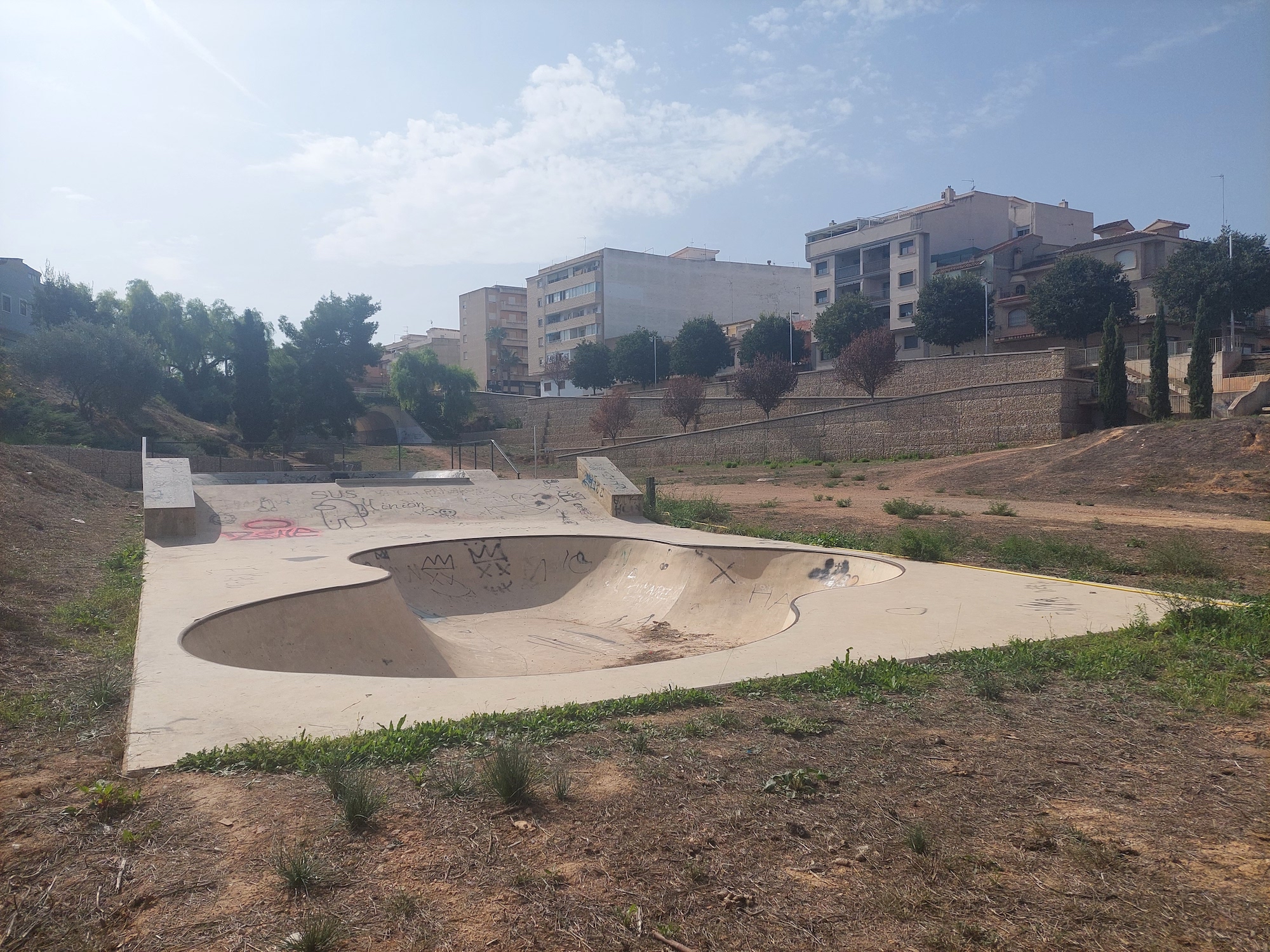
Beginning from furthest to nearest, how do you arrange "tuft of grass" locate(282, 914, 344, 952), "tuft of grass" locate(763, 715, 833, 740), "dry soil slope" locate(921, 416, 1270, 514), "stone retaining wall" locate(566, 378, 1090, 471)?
"stone retaining wall" locate(566, 378, 1090, 471), "dry soil slope" locate(921, 416, 1270, 514), "tuft of grass" locate(763, 715, 833, 740), "tuft of grass" locate(282, 914, 344, 952)

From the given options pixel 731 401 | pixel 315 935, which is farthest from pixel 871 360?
pixel 315 935

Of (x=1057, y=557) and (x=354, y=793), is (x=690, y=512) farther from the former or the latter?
(x=354, y=793)

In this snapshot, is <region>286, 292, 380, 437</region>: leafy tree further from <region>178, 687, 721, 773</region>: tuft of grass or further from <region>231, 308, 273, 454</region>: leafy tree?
<region>178, 687, 721, 773</region>: tuft of grass

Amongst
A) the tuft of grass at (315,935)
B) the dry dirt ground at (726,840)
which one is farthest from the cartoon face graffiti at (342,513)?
the tuft of grass at (315,935)

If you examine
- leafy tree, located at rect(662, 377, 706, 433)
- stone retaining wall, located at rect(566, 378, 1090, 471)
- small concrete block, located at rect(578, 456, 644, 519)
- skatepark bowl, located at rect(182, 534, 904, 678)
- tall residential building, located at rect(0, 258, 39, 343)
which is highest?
tall residential building, located at rect(0, 258, 39, 343)

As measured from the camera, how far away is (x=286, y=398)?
47.6 meters

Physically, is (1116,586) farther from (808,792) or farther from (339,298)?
(339,298)

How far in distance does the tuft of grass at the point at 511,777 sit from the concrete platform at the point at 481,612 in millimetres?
1401

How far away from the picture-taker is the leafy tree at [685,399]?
160 feet

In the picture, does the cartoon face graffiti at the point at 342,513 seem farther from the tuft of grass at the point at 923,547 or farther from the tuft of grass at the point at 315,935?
the tuft of grass at the point at 315,935

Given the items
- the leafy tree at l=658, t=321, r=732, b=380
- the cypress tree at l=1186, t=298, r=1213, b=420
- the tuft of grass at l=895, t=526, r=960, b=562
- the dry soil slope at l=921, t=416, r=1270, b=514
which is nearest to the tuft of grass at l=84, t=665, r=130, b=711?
the tuft of grass at l=895, t=526, r=960, b=562

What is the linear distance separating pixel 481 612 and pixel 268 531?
5935 millimetres

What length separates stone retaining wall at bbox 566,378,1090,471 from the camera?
3522cm

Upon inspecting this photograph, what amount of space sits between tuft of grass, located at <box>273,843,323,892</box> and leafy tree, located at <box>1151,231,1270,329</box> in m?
47.3
